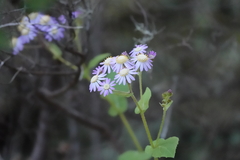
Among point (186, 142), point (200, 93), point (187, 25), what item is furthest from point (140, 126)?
point (187, 25)

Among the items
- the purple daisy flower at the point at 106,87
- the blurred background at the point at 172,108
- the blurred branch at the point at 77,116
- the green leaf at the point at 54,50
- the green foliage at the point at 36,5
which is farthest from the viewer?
the blurred background at the point at 172,108

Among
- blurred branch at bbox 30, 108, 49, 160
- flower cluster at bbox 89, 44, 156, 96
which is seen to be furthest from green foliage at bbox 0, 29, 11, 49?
blurred branch at bbox 30, 108, 49, 160

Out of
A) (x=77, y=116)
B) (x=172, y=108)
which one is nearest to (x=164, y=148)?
(x=77, y=116)

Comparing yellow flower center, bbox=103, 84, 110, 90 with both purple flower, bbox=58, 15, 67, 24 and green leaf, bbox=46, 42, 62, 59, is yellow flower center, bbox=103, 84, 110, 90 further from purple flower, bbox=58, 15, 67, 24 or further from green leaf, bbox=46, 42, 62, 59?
green leaf, bbox=46, 42, 62, 59

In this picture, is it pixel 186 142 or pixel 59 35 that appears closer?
pixel 59 35

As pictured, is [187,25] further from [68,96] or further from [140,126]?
[68,96]

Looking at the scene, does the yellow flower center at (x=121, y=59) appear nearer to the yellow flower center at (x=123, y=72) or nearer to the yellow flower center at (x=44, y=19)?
the yellow flower center at (x=123, y=72)

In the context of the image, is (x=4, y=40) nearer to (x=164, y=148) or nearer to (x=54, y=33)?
(x=54, y=33)

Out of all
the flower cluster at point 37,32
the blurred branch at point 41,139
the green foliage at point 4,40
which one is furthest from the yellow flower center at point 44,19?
the blurred branch at point 41,139
